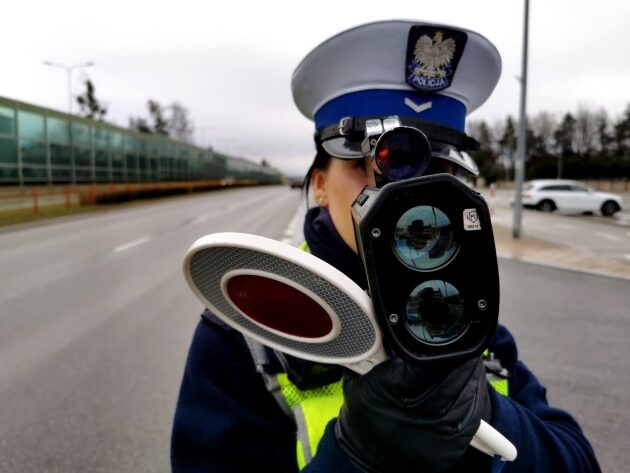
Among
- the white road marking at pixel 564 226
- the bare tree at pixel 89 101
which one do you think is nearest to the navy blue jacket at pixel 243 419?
the white road marking at pixel 564 226

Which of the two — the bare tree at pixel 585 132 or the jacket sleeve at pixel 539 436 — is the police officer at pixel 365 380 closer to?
the jacket sleeve at pixel 539 436

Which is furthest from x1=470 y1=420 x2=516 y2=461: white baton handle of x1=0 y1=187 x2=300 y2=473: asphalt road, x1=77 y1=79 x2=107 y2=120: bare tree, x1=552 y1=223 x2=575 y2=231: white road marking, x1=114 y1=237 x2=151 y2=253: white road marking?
x1=77 y1=79 x2=107 y2=120: bare tree

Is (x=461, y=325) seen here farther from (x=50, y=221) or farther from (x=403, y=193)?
(x=50, y=221)

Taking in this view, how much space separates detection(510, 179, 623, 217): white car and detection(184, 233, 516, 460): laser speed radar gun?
22.7 metres

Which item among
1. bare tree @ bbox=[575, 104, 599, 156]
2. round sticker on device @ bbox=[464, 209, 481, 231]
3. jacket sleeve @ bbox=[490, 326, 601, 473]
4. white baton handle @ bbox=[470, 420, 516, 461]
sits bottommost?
jacket sleeve @ bbox=[490, 326, 601, 473]

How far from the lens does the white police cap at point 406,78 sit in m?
1.08

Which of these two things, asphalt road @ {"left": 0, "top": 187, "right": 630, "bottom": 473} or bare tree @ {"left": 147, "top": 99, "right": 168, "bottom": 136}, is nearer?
asphalt road @ {"left": 0, "top": 187, "right": 630, "bottom": 473}

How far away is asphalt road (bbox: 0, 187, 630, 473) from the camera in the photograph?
2.73 meters

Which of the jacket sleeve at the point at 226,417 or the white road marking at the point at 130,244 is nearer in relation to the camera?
the jacket sleeve at the point at 226,417

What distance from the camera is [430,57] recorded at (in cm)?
111

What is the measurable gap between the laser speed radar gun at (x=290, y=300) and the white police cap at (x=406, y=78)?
41 cm

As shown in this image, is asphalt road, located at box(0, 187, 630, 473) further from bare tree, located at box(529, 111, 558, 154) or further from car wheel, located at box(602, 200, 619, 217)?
bare tree, located at box(529, 111, 558, 154)

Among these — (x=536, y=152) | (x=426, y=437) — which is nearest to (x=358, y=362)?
(x=426, y=437)

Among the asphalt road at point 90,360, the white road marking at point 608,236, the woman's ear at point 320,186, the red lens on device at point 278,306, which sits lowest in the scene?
the white road marking at point 608,236
